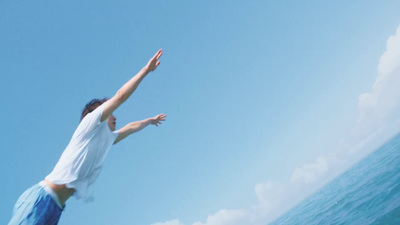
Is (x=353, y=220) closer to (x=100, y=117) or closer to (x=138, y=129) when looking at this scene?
(x=138, y=129)

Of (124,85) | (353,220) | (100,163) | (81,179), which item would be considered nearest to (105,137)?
(100,163)

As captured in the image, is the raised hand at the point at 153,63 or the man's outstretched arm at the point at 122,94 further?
the raised hand at the point at 153,63

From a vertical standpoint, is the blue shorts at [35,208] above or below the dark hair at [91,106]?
below

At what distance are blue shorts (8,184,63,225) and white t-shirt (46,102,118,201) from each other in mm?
186

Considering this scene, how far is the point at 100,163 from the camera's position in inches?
134

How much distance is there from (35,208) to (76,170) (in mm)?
525

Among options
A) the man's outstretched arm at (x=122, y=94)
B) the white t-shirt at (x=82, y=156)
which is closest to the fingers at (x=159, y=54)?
the man's outstretched arm at (x=122, y=94)

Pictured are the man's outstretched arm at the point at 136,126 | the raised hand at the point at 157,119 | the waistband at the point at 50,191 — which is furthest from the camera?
the raised hand at the point at 157,119

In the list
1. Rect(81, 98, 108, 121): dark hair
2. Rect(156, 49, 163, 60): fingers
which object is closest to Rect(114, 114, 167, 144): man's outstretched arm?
Rect(81, 98, 108, 121): dark hair

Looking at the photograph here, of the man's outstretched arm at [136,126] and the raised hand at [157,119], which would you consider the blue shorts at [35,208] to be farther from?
the raised hand at [157,119]

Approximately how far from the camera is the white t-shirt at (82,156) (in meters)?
3.01

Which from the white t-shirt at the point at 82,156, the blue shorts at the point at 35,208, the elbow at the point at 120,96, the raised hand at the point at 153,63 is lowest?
the blue shorts at the point at 35,208

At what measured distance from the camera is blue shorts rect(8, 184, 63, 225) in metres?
2.71

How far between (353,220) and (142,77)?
43.6 ft
